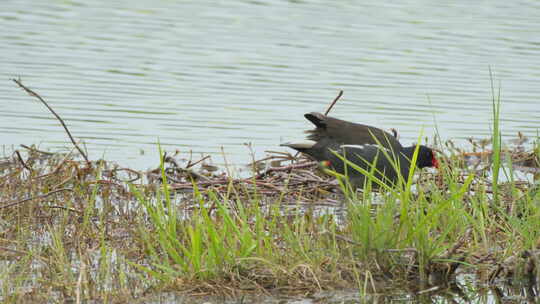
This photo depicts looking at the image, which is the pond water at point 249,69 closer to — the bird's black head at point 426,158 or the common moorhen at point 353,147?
the common moorhen at point 353,147

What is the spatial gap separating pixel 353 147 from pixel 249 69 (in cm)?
595

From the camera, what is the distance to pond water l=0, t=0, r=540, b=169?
11.1 m

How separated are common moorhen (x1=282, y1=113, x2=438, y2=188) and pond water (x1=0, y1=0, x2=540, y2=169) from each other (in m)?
1.46

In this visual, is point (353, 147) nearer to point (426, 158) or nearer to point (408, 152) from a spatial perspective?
point (408, 152)

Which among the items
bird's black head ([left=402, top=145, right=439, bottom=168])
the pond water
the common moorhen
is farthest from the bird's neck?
the pond water

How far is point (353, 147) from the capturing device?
27.0ft

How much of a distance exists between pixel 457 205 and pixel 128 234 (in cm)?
204

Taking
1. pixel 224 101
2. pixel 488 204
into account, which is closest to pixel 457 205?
pixel 488 204

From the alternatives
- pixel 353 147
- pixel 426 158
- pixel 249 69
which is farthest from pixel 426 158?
pixel 249 69

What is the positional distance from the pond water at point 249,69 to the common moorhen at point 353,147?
1464 millimetres

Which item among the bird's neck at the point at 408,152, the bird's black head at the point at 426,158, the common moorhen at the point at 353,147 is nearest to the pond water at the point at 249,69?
the common moorhen at the point at 353,147

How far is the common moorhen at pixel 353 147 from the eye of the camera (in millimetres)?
8172

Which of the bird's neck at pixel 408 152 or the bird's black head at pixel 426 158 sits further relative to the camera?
the bird's black head at pixel 426 158

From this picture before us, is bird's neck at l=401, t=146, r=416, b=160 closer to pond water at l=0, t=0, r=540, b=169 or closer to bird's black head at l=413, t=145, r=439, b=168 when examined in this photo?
bird's black head at l=413, t=145, r=439, b=168
